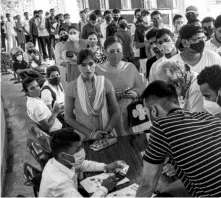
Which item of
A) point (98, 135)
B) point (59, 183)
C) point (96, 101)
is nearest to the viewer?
point (59, 183)

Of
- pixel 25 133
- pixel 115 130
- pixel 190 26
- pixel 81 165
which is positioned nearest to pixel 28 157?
pixel 25 133

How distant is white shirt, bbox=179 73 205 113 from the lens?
2.36 meters

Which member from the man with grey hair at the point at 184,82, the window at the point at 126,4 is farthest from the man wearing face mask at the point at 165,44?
the window at the point at 126,4

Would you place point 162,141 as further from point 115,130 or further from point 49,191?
point 115,130

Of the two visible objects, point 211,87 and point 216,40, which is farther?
point 216,40

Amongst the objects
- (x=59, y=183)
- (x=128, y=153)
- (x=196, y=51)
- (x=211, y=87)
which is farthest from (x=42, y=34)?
(x=59, y=183)

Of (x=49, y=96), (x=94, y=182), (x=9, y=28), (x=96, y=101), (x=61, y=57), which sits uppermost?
(x=9, y=28)

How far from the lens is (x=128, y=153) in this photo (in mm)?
2467

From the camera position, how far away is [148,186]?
159 cm

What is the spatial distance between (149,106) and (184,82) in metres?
0.69

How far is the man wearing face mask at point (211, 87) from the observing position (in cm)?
222

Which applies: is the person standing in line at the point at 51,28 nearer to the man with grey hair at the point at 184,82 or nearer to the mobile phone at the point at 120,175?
the man with grey hair at the point at 184,82

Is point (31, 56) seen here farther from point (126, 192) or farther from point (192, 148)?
point (192, 148)

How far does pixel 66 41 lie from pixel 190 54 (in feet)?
8.27
